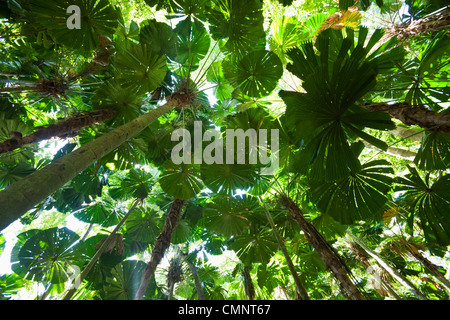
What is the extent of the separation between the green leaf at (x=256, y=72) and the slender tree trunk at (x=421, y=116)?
1.50 meters

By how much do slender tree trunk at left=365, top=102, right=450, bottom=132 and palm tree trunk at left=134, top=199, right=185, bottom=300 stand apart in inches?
125

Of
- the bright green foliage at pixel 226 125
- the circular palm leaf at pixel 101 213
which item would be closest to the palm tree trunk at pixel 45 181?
the bright green foliage at pixel 226 125

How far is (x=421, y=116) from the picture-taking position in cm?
178

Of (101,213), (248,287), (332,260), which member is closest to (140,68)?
(101,213)

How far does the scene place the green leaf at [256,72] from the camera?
279 centimetres

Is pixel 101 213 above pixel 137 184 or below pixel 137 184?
below

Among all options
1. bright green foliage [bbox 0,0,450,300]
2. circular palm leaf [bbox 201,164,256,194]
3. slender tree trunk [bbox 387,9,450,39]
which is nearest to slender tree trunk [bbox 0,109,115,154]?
bright green foliage [bbox 0,0,450,300]

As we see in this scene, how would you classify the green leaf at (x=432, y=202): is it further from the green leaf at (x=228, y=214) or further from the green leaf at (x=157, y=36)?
the green leaf at (x=157, y=36)

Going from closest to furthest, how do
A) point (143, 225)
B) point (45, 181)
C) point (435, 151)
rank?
point (45, 181)
point (435, 151)
point (143, 225)

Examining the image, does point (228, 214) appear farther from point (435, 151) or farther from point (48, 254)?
point (48, 254)

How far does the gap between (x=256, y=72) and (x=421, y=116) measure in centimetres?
200

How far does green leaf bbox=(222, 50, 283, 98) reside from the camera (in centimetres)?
279

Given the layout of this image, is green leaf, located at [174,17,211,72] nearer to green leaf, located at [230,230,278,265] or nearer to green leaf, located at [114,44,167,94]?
green leaf, located at [114,44,167,94]
